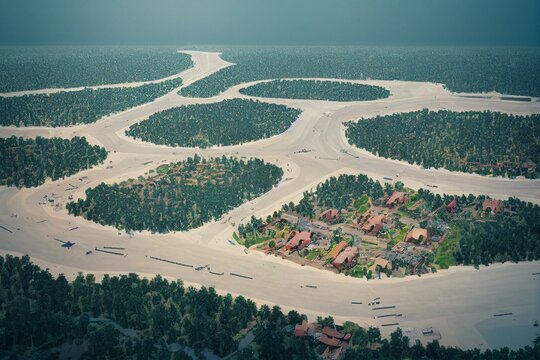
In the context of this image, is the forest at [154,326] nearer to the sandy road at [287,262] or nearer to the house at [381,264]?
the sandy road at [287,262]

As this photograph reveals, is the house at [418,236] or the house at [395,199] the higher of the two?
the house at [395,199]

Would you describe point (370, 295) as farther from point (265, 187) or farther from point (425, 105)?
point (425, 105)

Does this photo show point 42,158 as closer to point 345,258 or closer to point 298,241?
point 298,241

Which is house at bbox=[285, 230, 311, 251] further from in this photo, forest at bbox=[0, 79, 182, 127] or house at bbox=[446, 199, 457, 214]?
forest at bbox=[0, 79, 182, 127]

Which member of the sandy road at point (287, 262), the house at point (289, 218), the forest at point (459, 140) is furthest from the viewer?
the forest at point (459, 140)

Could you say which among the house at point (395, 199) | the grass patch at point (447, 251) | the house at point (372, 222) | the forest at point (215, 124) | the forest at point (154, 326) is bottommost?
the forest at point (154, 326)

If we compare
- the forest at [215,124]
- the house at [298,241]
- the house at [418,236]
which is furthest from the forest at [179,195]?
the house at [418,236]

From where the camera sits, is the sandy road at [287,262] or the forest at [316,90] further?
the forest at [316,90]

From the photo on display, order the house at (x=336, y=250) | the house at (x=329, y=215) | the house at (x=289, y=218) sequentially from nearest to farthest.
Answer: the house at (x=336, y=250) < the house at (x=289, y=218) < the house at (x=329, y=215)
